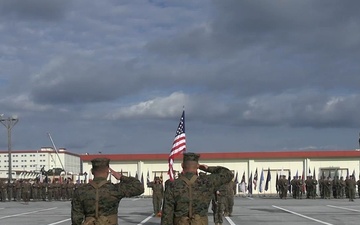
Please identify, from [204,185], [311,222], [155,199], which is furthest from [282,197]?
[204,185]

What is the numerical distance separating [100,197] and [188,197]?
996 millimetres

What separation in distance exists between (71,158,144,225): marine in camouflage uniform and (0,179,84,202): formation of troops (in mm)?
39042

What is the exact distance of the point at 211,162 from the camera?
6088 centimetres

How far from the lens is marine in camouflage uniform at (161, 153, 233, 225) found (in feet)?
23.8

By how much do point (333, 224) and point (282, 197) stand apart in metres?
26.5


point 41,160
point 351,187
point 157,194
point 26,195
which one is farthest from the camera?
point 41,160

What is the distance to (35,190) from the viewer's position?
4681cm

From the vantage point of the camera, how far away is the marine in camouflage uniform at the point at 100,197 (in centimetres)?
680

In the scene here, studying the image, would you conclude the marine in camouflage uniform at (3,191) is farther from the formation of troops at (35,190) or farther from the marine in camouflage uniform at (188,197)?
the marine in camouflage uniform at (188,197)

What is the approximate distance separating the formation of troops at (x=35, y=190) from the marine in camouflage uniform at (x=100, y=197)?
39042mm

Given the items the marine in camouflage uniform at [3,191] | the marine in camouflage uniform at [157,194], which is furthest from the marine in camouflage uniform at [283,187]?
the marine in camouflage uniform at [157,194]

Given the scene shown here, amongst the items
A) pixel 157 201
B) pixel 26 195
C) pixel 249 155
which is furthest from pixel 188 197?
pixel 249 155

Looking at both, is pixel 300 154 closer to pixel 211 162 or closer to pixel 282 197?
pixel 211 162

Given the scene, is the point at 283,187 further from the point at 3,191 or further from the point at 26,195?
the point at 3,191
